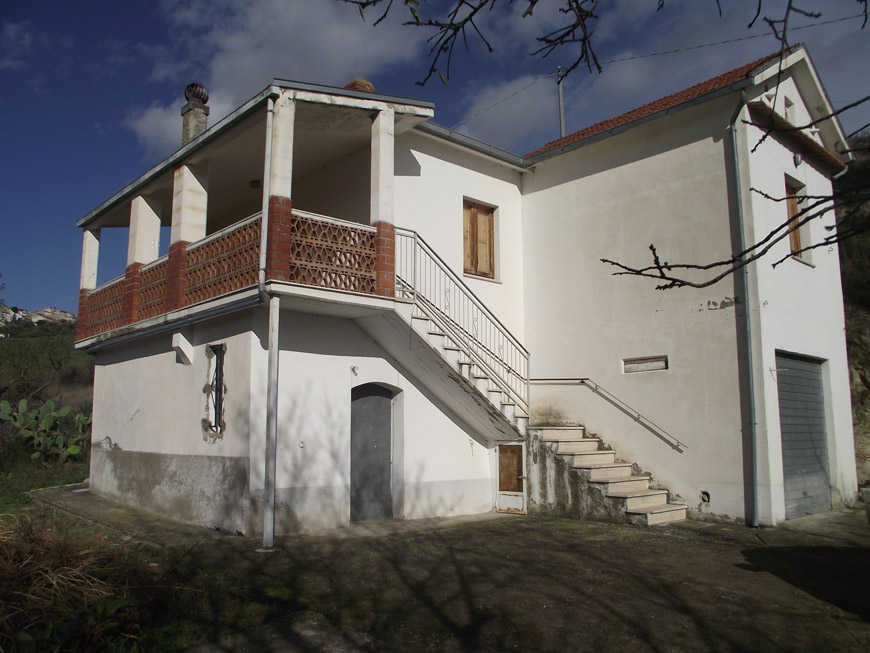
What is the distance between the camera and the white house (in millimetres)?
8969

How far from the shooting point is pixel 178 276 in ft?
33.1

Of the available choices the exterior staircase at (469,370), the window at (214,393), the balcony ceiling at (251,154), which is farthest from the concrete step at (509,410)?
Answer: the balcony ceiling at (251,154)

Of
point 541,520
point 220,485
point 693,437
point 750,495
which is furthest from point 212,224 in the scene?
point 750,495

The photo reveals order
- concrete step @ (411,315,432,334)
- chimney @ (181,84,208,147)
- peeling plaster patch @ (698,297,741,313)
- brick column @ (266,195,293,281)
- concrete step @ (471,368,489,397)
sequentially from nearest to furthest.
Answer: brick column @ (266,195,293,281) → concrete step @ (411,315,432,334) → peeling plaster patch @ (698,297,741,313) → concrete step @ (471,368,489,397) → chimney @ (181,84,208,147)

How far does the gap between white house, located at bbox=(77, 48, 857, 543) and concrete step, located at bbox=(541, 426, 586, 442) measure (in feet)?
0.13

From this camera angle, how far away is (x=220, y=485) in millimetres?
9156

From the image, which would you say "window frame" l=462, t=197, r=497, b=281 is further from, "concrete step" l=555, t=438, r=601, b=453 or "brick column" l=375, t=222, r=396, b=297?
"concrete step" l=555, t=438, r=601, b=453

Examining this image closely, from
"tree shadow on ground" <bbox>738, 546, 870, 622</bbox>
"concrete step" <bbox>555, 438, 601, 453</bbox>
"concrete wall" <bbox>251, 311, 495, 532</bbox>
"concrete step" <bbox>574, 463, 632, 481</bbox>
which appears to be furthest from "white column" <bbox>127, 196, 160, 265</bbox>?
"tree shadow on ground" <bbox>738, 546, 870, 622</bbox>

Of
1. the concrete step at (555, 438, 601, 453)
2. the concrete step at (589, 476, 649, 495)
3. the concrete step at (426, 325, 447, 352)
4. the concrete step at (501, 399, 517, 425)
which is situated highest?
the concrete step at (426, 325, 447, 352)

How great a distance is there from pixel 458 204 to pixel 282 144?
386 centimetres

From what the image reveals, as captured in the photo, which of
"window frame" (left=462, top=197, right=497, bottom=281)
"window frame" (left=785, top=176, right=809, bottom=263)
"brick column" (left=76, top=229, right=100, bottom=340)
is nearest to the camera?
"window frame" (left=785, top=176, right=809, bottom=263)

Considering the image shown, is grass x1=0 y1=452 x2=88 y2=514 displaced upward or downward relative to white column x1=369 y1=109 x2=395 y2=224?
downward

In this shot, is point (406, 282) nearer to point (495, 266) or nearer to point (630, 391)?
point (495, 266)

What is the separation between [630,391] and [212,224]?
9357 millimetres
